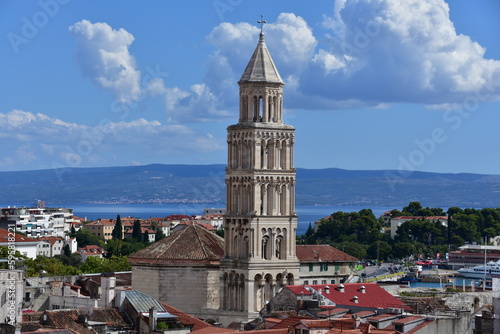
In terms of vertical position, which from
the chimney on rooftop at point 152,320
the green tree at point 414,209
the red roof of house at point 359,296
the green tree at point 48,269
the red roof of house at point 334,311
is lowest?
the chimney on rooftop at point 152,320

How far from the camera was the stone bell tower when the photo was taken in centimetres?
6762

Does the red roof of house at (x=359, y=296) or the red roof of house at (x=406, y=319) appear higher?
the red roof of house at (x=359, y=296)

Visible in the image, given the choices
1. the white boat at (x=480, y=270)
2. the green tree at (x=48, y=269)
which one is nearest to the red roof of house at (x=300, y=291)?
the green tree at (x=48, y=269)

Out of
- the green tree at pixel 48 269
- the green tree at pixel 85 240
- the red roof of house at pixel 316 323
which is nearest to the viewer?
the red roof of house at pixel 316 323

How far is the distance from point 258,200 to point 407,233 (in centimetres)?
10889

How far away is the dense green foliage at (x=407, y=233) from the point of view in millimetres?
161875

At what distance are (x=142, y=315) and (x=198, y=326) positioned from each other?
2348mm

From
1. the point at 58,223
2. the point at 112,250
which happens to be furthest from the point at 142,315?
the point at 58,223

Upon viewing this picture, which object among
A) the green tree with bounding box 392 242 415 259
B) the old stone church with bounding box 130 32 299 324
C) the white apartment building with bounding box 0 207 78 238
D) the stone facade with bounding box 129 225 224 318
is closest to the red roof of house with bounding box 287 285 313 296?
the old stone church with bounding box 130 32 299 324

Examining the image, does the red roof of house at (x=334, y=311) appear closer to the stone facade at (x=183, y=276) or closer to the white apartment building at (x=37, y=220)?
the stone facade at (x=183, y=276)

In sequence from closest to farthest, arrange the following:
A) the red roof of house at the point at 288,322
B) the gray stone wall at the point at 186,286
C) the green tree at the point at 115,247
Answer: the red roof of house at the point at 288,322, the gray stone wall at the point at 186,286, the green tree at the point at 115,247

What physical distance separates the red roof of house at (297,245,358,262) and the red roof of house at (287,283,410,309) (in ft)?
54.8

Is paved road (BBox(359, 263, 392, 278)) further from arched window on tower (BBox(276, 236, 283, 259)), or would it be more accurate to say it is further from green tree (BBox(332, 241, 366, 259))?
arched window on tower (BBox(276, 236, 283, 259))

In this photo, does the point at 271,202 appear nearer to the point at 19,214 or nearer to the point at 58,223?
the point at 19,214
